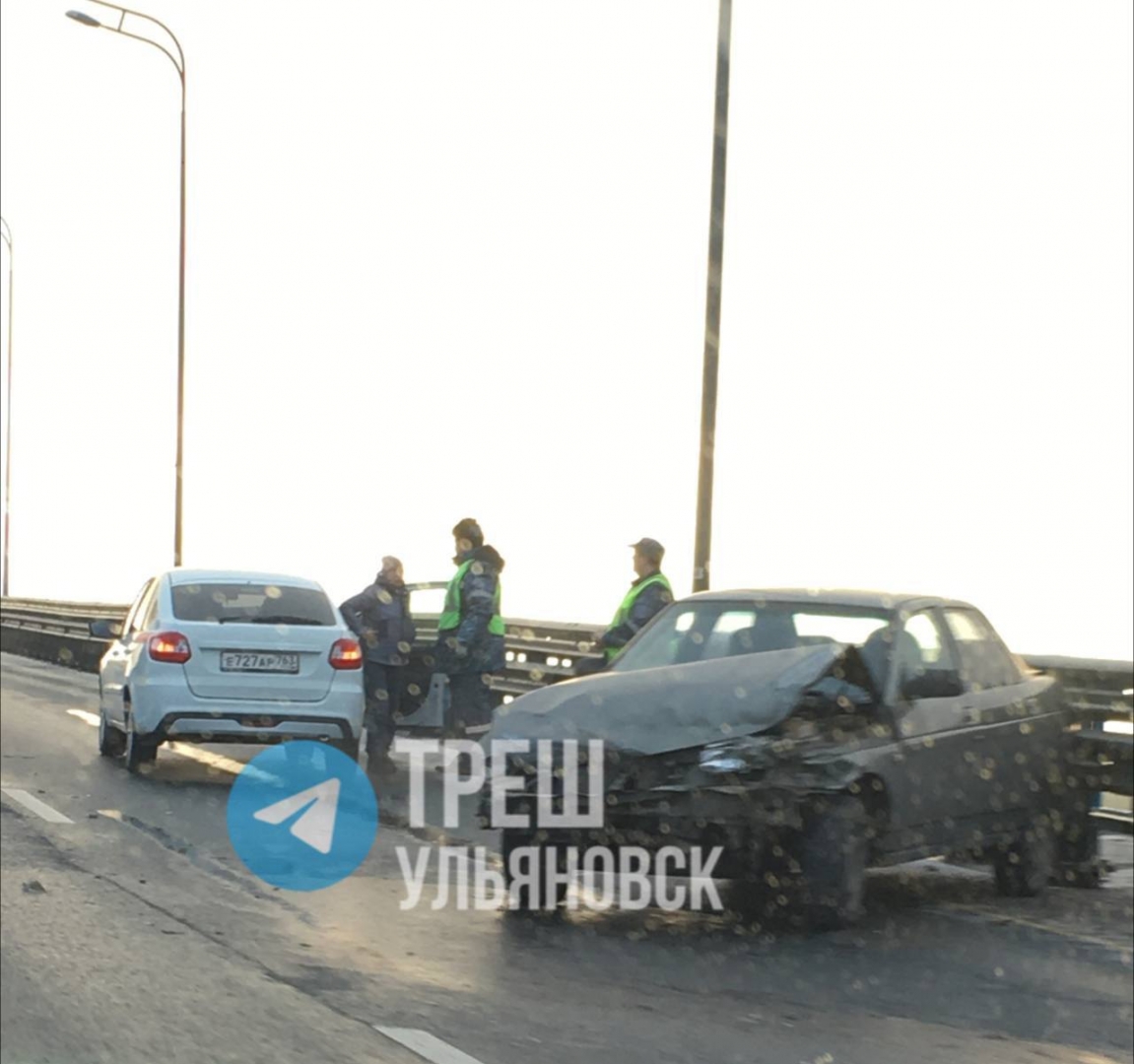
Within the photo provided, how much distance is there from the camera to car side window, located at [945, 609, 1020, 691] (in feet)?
34.6

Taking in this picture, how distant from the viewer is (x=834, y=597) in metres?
10.5

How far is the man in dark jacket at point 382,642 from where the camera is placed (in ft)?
54.8

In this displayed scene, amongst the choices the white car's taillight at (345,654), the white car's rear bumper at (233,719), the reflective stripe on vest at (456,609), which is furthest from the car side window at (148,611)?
the reflective stripe on vest at (456,609)

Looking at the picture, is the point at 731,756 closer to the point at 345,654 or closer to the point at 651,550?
the point at 651,550

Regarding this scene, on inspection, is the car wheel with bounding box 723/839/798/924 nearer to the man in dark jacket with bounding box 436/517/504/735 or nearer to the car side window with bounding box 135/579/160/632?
the man in dark jacket with bounding box 436/517/504/735

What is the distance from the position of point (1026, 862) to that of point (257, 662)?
6782 millimetres

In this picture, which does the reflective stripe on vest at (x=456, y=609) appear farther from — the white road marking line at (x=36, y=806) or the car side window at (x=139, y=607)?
the white road marking line at (x=36, y=806)

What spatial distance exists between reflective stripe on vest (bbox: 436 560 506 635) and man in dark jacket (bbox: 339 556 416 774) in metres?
1.00

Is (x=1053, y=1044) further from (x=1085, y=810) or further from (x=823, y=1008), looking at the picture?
(x=1085, y=810)

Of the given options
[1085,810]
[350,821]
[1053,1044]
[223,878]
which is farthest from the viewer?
[350,821]

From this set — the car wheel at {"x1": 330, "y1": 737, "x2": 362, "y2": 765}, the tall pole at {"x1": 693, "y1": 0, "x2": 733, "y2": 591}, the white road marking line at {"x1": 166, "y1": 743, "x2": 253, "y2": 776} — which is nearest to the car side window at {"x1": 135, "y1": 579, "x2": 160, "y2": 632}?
the white road marking line at {"x1": 166, "y1": 743, "x2": 253, "y2": 776}

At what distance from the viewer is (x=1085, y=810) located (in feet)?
38.8

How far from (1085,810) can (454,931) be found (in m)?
4.51

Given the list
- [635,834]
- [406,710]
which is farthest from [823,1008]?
[406,710]
